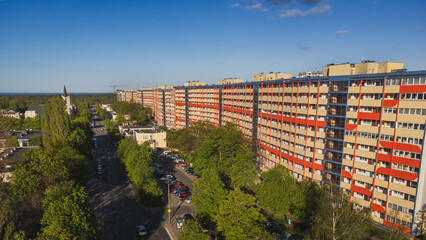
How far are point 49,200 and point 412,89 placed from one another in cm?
5320

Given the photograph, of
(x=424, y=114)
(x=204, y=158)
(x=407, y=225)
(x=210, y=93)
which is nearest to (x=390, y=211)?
(x=407, y=225)

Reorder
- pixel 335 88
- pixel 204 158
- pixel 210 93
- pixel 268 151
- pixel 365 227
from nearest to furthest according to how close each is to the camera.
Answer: pixel 365 227 < pixel 335 88 < pixel 204 158 < pixel 268 151 < pixel 210 93

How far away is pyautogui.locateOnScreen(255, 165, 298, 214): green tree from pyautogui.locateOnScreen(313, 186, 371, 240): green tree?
6784 millimetres

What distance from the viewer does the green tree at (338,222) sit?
2938 cm

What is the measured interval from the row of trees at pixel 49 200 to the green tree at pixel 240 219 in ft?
53.9

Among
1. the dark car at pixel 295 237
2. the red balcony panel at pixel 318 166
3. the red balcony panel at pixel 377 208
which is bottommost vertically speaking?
the dark car at pixel 295 237

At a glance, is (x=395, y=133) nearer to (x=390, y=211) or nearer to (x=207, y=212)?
(x=390, y=211)

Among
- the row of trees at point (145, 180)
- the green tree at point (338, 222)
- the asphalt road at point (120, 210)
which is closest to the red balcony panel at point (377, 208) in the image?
the green tree at point (338, 222)

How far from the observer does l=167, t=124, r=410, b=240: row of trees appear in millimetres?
29906

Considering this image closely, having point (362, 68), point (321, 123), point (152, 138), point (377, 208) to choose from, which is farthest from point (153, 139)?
point (377, 208)

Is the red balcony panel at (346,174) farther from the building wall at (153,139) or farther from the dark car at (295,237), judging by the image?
the building wall at (153,139)

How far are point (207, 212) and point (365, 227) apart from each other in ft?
70.7

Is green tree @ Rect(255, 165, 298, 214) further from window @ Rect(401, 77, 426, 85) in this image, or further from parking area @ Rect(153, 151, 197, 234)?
window @ Rect(401, 77, 426, 85)

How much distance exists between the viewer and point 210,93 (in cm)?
9750
